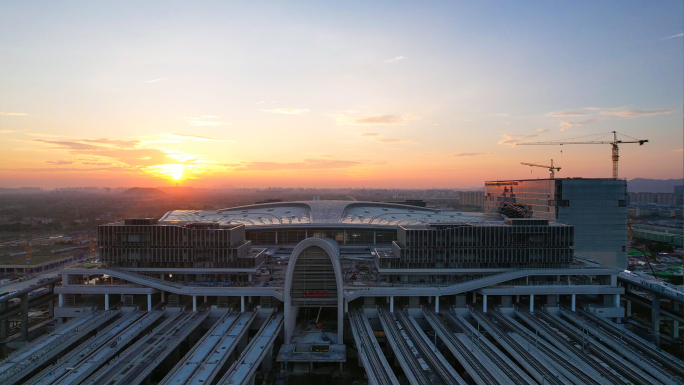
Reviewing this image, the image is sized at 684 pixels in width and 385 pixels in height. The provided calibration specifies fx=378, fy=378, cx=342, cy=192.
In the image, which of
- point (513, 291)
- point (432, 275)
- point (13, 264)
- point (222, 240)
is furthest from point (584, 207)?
point (13, 264)

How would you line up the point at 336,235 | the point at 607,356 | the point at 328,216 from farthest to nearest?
the point at 328,216 < the point at 336,235 < the point at 607,356

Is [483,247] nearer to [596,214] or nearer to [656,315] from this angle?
[656,315]

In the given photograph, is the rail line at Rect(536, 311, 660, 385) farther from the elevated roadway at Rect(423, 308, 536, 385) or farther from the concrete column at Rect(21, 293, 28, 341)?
the concrete column at Rect(21, 293, 28, 341)

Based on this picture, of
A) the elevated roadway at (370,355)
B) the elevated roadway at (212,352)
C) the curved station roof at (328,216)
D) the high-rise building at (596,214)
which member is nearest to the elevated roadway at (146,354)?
the elevated roadway at (212,352)

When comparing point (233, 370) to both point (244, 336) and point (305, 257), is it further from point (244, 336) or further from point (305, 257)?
point (305, 257)

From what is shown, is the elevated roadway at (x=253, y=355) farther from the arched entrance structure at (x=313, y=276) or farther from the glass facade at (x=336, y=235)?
the glass facade at (x=336, y=235)

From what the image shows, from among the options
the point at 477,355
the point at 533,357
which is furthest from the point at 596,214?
the point at 477,355
